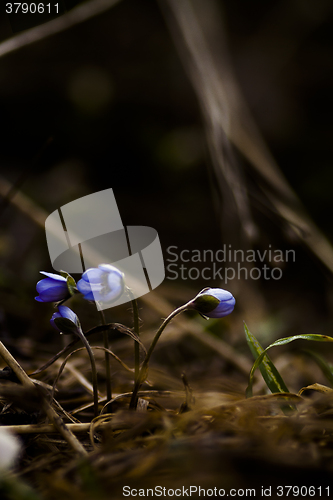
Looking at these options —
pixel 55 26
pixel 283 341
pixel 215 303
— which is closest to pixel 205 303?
pixel 215 303

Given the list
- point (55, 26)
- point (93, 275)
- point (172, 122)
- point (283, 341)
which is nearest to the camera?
point (93, 275)

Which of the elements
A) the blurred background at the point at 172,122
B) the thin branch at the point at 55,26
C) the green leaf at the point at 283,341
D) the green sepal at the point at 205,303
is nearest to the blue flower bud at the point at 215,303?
the green sepal at the point at 205,303

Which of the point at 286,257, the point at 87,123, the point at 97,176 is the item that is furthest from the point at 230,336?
the point at 87,123

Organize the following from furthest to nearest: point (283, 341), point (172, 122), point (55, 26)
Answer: point (172, 122), point (55, 26), point (283, 341)

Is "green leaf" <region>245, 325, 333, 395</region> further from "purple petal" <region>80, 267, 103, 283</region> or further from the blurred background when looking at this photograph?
the blurred background

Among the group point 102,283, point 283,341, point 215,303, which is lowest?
point 283,341

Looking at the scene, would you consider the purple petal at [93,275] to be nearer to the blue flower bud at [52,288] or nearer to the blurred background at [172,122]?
the blue flower bud at [52,288]

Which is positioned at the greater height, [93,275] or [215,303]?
[93,275]

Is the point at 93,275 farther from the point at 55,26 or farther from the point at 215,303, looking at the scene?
the point at 55,26
